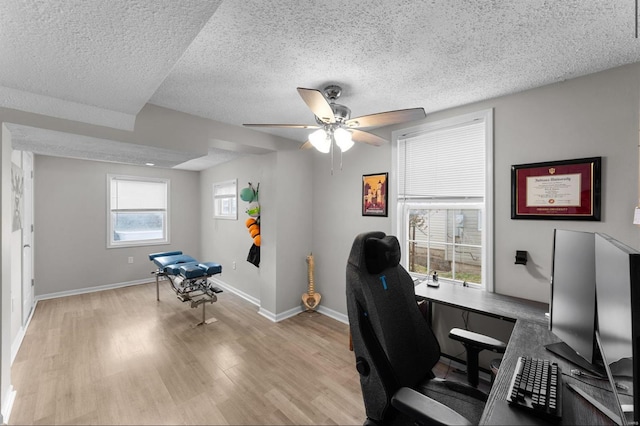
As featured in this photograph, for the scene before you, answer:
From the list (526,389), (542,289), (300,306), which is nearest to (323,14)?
(526,389)

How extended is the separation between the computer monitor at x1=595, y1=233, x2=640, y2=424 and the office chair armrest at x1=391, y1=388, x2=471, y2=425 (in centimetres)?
45

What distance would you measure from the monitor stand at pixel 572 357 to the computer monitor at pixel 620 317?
27cm

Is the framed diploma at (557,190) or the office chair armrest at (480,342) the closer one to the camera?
the office chair armrest at (480,342)

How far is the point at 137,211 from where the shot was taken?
526 cm

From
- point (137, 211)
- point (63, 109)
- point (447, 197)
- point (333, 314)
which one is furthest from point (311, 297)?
point (137, 211)

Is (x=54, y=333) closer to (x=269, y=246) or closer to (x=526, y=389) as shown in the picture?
(x=269, y=246)

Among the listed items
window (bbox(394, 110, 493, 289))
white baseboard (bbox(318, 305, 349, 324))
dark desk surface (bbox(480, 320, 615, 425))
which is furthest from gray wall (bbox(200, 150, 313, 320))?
dark desk surface (bbox(480, 320, 615, 425))

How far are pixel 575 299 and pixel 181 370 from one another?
9.70 feet

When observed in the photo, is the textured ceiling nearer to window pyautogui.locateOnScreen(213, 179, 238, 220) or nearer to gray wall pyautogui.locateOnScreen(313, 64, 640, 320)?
gray wall pyautogui.locateOnScreen(313, 64, 640, 320)

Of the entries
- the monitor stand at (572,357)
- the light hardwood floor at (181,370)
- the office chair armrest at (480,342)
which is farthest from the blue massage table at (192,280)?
the monitor stand at (572,357)

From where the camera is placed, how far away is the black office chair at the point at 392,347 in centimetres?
109

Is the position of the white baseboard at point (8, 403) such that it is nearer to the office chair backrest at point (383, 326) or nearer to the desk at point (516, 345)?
the office chair backrest at point (383, 326)

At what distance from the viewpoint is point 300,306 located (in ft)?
12.6

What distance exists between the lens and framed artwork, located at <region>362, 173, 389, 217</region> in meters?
3.08
